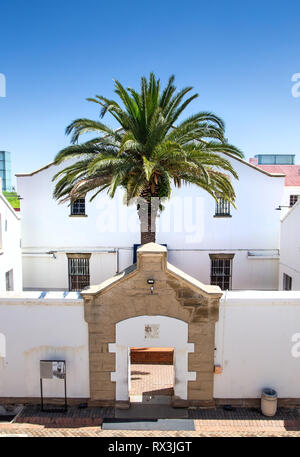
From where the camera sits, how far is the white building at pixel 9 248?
16234 mm

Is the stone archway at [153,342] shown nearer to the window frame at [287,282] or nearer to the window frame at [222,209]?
the window frame at [287,282]

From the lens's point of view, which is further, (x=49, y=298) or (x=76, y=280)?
(x=76, y=280)

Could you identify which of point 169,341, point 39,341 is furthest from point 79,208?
point 169,341

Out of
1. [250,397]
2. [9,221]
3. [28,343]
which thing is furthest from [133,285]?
[9,221]

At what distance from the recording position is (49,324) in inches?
402

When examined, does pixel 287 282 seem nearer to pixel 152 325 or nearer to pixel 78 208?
pixel 152 325

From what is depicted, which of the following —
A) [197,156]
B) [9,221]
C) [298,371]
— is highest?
[197,156]

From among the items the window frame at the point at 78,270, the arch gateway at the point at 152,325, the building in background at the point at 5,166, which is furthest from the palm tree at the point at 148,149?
the building in background at the point at 5,166

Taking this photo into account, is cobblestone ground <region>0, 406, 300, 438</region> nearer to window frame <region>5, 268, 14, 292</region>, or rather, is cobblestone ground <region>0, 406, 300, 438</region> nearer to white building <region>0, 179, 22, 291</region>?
white building <region>0, 179, 22, 291</region>

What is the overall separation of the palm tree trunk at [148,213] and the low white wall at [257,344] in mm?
3894

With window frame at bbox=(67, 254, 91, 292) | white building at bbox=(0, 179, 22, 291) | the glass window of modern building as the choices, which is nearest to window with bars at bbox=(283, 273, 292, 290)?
window frame at bbox=(67, 254, 91, 292)

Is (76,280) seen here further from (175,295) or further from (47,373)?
(175,295)
